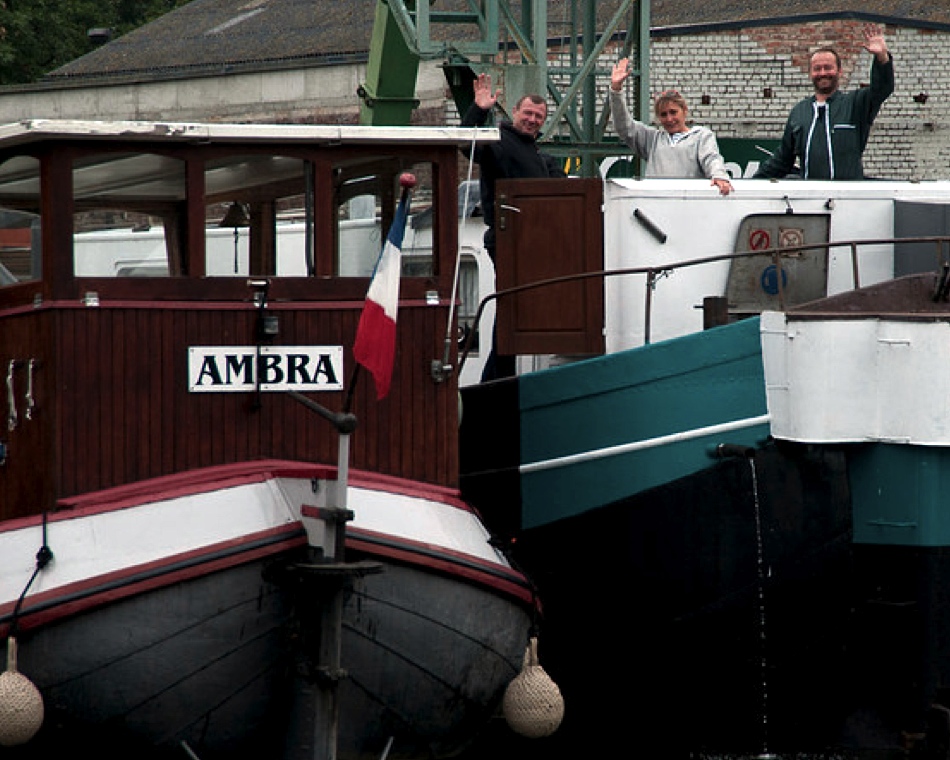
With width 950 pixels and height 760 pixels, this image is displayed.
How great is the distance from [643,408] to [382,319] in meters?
2.23

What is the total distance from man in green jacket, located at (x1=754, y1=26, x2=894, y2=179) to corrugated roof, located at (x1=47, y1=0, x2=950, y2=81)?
51.3 ft

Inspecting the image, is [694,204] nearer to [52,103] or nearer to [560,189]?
[560,189]

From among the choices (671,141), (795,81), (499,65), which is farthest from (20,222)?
(795,81)

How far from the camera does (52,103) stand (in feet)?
100

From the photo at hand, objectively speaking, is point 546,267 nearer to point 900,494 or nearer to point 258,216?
point 258,216

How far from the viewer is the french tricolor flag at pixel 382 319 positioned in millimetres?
8258

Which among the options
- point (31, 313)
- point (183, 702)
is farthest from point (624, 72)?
point (183, 702)

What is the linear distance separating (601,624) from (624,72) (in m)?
3.28

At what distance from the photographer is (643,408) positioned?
1005 centimetres

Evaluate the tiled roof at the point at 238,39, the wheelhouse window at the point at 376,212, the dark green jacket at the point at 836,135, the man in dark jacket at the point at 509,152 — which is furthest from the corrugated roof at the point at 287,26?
the wheelhouse window at the point at 376,212

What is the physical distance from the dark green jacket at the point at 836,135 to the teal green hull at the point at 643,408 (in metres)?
2.11

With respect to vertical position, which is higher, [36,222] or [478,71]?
[478,71]

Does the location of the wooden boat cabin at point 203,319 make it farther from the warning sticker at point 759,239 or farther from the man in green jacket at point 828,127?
the man in green jacket at point 828,127

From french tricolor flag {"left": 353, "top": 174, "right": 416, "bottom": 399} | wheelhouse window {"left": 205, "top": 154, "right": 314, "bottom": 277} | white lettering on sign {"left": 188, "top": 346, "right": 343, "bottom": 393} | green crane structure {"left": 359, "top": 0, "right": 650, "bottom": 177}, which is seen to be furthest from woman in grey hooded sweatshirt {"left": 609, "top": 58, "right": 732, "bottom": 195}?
french tricolor flag {"left": 353, "top": 174, "right": 416, "bottom": 399}
